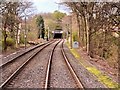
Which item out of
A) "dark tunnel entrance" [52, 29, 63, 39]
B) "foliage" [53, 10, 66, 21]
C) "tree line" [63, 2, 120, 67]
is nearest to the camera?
"tree line" [63, 2, 120, 67]

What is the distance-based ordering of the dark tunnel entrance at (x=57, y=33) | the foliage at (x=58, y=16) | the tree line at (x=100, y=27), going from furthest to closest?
the foliage at (x=58, y=16), the dark tunnel entrance at (x=57, y=33), the tree line at (x=100, y=27)

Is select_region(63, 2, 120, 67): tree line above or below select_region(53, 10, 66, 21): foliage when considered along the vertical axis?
below

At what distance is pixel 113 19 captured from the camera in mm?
22703

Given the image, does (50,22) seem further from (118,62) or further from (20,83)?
(20,83)

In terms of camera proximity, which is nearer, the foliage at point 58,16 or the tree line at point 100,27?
the tree line at point 100,27

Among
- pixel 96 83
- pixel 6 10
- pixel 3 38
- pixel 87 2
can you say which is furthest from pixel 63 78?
pixel 3 38

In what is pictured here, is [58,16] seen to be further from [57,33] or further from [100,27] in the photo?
[100,27]

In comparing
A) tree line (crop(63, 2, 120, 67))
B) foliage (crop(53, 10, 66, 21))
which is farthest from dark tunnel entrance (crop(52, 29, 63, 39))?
tree line (crop(63, 2, 120, 67))

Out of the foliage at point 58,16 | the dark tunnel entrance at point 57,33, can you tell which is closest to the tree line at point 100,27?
the dark tunnel entrance at point 57,33

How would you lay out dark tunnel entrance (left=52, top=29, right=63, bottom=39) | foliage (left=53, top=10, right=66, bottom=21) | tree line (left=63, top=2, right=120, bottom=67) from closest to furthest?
tree line (left=63, top=2, right=120, bottom=67)
dark tunnel entrance (left=52, top=29, right=63, bottom=39)
foliage (left=53, top=10, right=66, bottom=21)

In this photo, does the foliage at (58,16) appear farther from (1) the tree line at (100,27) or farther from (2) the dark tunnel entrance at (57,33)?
(1) the tree line at (100,27)

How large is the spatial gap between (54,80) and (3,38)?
81.2 feet

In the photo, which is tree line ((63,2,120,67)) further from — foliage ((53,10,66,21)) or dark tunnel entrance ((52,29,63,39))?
foliage ((53,10,66,21))

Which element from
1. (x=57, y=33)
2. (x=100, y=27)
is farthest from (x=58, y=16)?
(x=100, y=27)
